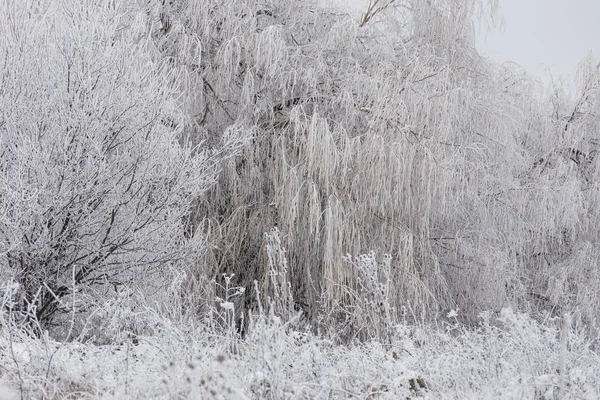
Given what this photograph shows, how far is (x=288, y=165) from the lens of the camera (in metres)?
6.66

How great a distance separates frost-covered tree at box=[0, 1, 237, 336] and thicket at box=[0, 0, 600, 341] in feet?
0.07

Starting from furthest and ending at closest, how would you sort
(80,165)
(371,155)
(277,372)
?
(371,155) < (80,165) < (277,372)

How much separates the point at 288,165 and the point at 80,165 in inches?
101

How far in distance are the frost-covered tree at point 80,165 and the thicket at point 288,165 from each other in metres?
0.02

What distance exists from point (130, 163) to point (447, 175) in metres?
3.51

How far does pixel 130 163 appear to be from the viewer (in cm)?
499

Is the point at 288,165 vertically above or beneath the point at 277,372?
above

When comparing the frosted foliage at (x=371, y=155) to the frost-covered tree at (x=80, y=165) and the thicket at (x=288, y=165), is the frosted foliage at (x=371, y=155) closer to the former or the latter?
the thicket at (x=288, y=165)

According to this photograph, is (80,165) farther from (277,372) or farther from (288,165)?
(277,372)

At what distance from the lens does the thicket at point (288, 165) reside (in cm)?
463

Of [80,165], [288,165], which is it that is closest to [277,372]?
[80,165]

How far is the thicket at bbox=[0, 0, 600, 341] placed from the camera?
4.63 meters

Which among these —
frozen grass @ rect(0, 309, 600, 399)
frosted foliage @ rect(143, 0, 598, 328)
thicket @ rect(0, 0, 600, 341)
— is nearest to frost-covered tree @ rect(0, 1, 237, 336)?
thicket @ rect(0, 0, 600, 341)

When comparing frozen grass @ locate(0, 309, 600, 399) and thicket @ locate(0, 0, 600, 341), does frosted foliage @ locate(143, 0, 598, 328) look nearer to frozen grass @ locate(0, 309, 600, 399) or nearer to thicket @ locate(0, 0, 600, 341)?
thicket @ locate(0, 0, 600, 341)
